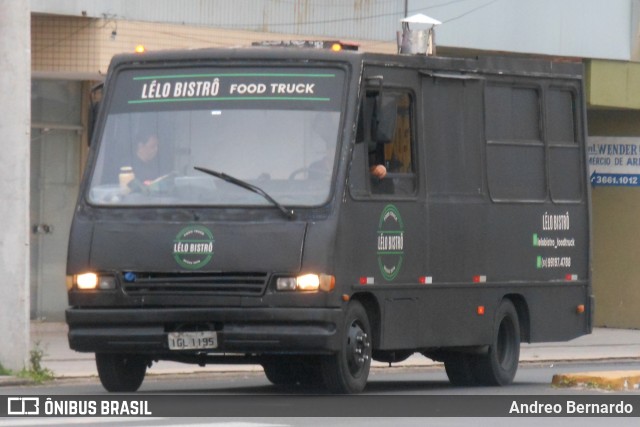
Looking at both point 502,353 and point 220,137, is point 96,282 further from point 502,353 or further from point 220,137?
point 502,353

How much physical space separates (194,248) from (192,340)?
2.41ft

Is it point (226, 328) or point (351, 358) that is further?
point (351, 358)

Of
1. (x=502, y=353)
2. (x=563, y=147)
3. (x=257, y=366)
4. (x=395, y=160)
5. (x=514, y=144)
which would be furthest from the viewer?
(x=257, y=366)

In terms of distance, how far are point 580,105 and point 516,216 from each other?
1.89 m

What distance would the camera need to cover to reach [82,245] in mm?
14516

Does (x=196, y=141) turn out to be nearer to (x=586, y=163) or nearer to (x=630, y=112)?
(x=586, y=163)

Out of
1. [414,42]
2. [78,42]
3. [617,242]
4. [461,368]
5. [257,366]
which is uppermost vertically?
[78,42]

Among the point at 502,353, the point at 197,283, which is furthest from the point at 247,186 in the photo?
the point at 502,353

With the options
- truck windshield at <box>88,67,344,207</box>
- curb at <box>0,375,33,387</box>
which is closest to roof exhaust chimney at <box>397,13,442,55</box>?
truck windshield at <box>88,67,344,207</box>

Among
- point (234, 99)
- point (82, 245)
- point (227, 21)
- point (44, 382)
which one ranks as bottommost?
point (44, 382)

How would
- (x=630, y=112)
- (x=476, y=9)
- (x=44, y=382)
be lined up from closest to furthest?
(x=44, y=382)
(x=476, y=9)
(x=630, y=112)

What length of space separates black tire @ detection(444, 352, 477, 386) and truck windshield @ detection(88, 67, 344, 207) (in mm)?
3720

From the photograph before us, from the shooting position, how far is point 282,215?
46.4 feet

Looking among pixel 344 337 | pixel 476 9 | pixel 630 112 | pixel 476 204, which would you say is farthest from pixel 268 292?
pixel 630 112
